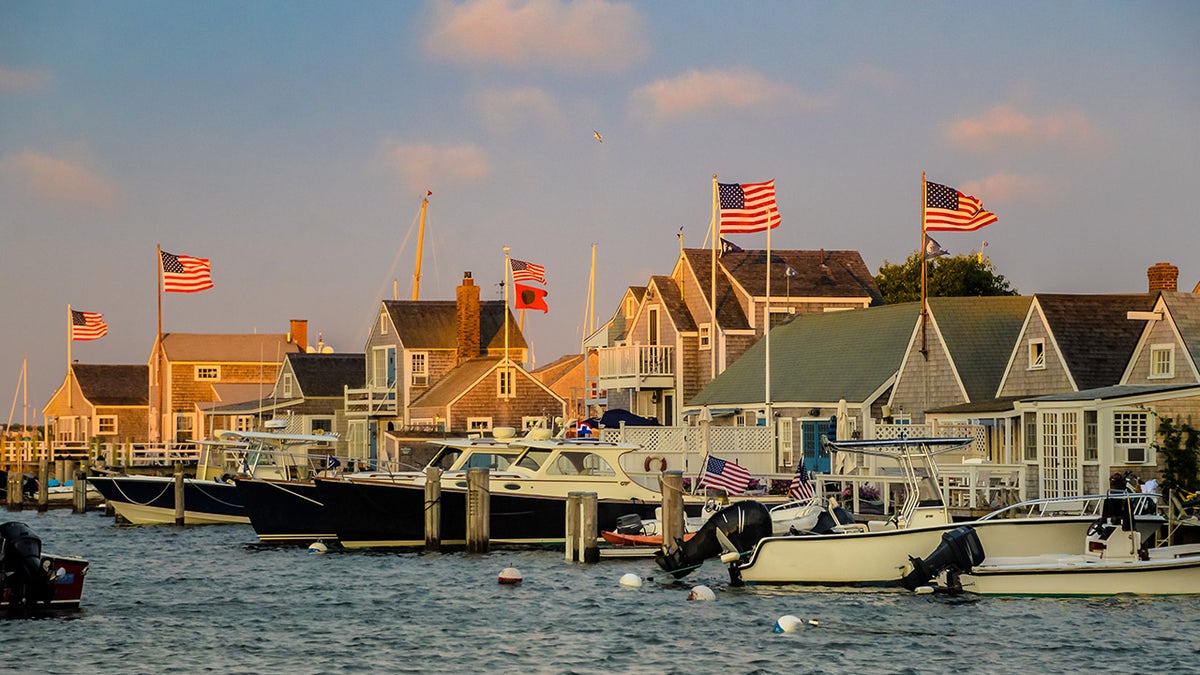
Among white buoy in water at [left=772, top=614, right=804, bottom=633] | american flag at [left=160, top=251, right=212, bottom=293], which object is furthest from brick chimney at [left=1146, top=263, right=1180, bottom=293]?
american flag at [left=160, top=251, right=212, bottom=293]

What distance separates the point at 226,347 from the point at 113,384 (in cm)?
851

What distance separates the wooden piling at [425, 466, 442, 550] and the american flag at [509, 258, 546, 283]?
30690mm

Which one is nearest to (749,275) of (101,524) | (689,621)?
(101,524)

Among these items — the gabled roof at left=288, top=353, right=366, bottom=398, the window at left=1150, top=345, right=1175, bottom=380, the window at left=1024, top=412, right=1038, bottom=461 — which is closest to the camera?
the window at left=1024, top=412, right=1038, bottom=461

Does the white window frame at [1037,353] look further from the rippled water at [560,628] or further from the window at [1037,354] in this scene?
the rippled water at [560,628]

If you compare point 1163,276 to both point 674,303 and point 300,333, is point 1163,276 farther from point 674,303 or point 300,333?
point 300,333

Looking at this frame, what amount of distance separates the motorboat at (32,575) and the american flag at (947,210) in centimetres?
2977

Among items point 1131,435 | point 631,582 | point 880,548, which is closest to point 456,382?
point 1131,435

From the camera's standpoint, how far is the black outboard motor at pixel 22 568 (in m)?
28.4

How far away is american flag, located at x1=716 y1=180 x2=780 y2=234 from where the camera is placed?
186 ft

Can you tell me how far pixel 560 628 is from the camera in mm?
29094

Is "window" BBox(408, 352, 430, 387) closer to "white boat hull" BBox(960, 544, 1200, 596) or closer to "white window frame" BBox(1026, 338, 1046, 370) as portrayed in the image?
"white window frame" BBox(1026, 338, 1046, 370)

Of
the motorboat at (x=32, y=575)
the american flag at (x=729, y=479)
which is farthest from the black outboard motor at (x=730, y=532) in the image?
the motorboat at (x=32, y=575)

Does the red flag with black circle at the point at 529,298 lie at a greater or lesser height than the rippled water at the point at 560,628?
greater
